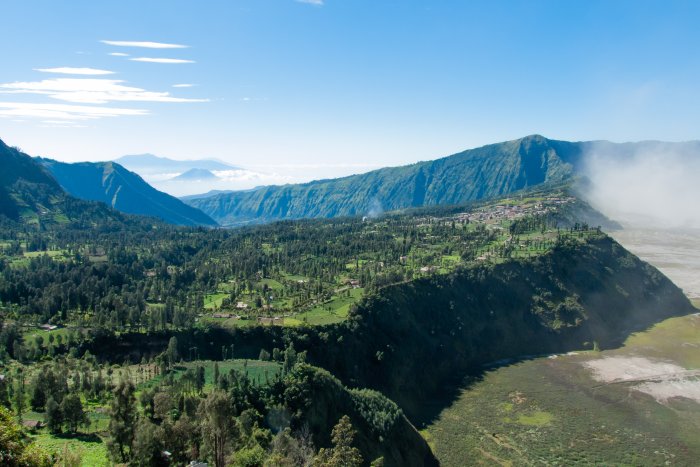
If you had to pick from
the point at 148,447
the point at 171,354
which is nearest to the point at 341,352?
the point at 171,354

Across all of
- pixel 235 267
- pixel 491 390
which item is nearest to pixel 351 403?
pixel 491 390

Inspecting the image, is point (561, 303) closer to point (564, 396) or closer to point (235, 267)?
point (564, 396)

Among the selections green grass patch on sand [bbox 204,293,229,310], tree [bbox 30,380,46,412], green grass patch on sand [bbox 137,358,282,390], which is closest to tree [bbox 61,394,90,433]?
tree [bbox 30,380,46,412]

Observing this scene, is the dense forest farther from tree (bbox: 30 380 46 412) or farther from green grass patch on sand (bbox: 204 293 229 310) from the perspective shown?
green grass patch on sand (bbox: 204 293 229 310)

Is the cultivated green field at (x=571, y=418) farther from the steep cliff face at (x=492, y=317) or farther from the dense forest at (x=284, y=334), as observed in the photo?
the steep cliff face at (x=492, y=317)

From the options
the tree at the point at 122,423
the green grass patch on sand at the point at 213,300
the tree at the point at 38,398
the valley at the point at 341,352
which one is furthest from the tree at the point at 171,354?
the green grass patch on sand at the point at 213,300

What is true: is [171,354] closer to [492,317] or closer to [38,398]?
[38,398]
